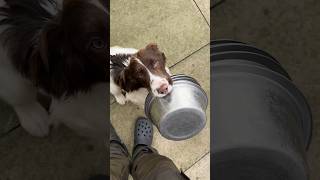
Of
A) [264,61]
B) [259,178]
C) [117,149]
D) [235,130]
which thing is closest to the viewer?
[235,130]

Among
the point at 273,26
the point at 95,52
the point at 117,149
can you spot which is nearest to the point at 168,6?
the point at 273,26

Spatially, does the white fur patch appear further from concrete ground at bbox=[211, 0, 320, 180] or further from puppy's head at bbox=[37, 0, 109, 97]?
puppy's head at bbox=[37, 0, 109, 97]

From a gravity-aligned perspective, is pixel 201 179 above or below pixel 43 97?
below

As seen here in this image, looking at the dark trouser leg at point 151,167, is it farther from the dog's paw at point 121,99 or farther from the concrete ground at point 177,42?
the dog's paw at point 121,99

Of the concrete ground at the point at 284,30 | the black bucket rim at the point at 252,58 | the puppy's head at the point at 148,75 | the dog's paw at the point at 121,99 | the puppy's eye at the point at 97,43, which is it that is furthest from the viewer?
the concrete ground at the point at 284,30

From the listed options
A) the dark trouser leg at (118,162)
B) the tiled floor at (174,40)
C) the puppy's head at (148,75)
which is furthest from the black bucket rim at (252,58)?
the dark trouser leg at (118,162)

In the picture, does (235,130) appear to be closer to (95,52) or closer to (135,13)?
(95,52)

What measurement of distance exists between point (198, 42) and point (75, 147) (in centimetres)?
148

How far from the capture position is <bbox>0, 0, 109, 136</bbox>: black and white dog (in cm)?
180

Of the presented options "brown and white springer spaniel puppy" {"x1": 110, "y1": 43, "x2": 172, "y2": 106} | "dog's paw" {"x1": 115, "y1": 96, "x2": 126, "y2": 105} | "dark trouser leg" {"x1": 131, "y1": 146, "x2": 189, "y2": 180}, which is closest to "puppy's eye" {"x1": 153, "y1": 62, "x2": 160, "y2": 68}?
"brown and white springer spaniel puppy" {"x1": 110, "y1": 43, "x2": 172, "y2": 106}

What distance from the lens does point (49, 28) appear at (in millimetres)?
1805

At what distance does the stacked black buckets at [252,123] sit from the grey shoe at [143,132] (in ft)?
2.88

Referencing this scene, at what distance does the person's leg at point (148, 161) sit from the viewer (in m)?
2.51

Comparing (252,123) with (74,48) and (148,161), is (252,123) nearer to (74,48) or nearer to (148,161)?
(74,48)
